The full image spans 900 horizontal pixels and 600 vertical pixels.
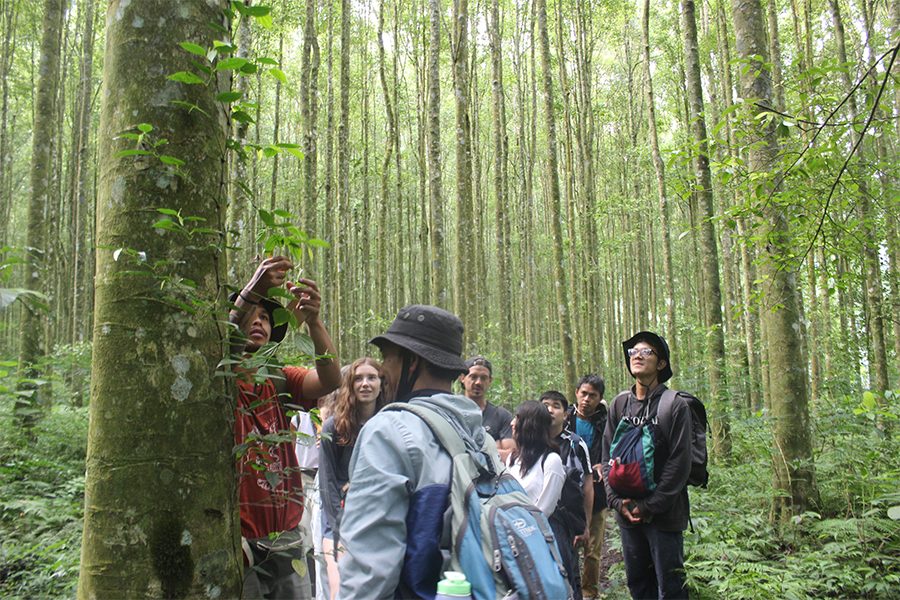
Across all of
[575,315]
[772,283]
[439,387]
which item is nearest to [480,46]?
[575,315]

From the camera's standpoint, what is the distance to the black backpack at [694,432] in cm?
348

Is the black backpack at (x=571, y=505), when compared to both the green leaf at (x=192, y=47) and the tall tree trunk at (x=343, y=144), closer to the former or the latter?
the green leaf at (x=192, y=47)

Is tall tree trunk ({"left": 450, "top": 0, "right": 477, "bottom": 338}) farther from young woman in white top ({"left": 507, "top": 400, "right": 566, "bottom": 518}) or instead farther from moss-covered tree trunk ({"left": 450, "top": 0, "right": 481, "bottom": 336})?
young woman in white top ({"left": 507, "top": 400, "right": 566, "bottom": 518})

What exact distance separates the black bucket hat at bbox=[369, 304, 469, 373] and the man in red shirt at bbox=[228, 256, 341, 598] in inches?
9.3

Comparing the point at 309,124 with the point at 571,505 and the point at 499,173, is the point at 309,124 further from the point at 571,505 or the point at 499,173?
the point at 571,505

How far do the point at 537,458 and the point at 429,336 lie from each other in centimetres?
230

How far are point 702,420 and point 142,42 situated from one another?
11.3 feet

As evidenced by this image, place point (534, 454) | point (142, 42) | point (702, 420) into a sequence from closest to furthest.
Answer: point (142, 42) < point (702, 420) < point (534, 454)

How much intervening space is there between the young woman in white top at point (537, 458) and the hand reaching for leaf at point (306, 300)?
2.42m

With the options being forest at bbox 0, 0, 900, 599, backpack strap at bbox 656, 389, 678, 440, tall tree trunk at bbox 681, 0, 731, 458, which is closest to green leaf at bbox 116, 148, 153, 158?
forest at bbox 0, 0, 900, 599

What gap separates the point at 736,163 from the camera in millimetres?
3594

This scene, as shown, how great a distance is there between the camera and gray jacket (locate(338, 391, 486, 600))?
1464 mm

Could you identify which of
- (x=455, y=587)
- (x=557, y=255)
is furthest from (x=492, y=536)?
(x=557, y=255)

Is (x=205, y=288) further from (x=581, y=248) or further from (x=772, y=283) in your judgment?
(x=581, y=248)
